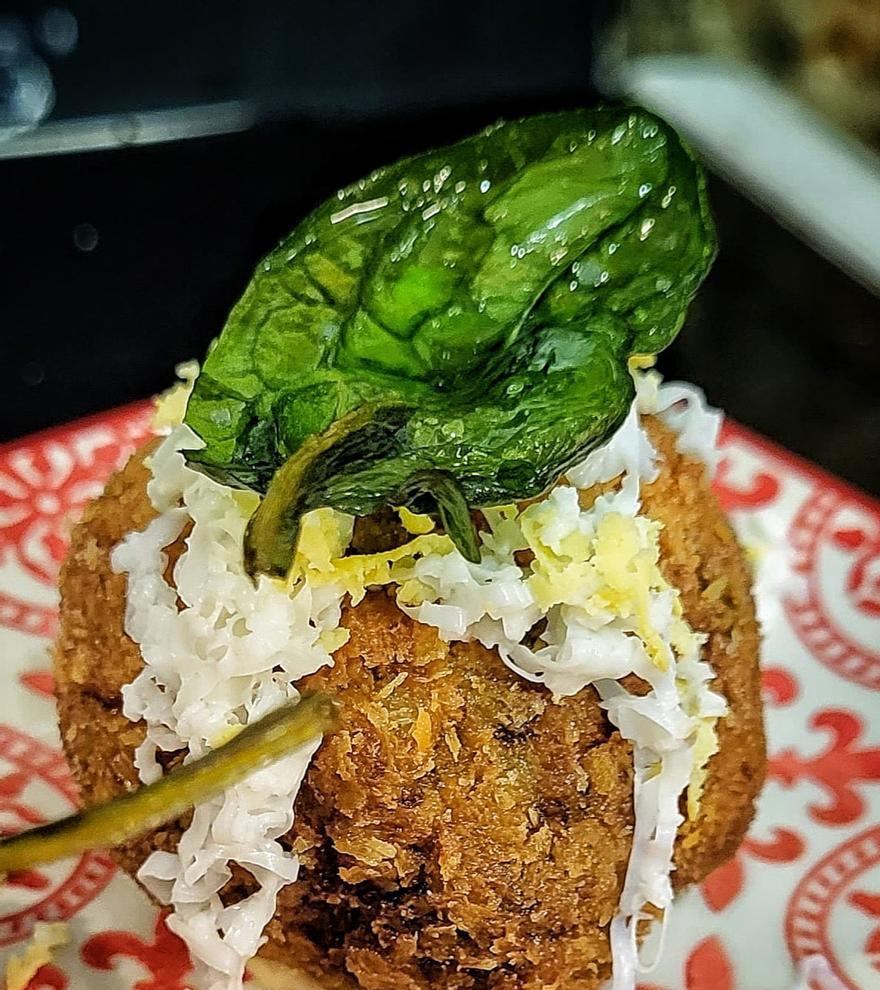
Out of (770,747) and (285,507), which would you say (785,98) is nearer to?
(770,747)

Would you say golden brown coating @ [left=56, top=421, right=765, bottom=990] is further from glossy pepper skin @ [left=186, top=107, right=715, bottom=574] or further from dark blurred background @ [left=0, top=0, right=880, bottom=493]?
dark blurred background @ [left=0, top=0, right=880, bottom=493]

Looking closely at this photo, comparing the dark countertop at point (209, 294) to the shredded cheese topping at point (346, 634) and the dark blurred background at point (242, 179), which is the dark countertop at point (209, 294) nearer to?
the dark blurred background at point (242, 179)

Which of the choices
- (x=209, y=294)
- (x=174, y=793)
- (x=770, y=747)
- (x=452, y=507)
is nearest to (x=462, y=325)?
(x=452, y=507)

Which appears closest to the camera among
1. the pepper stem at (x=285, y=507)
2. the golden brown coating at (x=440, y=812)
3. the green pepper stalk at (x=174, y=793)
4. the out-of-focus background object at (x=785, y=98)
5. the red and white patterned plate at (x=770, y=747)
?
the green pepper stalk at (x=174, y=793)

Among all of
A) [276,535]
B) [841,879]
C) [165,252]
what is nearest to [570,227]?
[276,535]

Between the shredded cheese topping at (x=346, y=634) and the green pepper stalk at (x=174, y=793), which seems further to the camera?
the shredded cheese topping at (x=346, y=634)

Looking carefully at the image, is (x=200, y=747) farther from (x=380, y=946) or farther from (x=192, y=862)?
(x=380, y=946)

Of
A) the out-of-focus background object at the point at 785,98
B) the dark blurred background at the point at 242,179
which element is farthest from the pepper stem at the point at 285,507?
the out-of-focus background object at the point at 785,98
